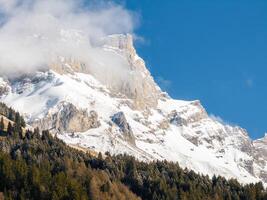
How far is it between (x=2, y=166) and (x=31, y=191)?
55.0ft

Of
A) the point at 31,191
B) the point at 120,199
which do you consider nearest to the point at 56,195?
the point at 31,191

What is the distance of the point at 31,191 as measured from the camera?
185875 millimetres

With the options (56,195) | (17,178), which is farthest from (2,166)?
(56,195)

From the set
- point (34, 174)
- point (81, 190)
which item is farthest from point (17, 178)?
point (81, 190)

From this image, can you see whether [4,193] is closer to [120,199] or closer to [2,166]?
[2,166]

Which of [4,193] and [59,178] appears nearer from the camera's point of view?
[4,193]

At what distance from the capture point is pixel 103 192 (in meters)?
198

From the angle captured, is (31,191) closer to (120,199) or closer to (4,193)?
(4,193)

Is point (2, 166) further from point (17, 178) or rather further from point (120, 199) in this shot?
point (120, 199)

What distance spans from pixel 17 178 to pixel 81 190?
16341 mm

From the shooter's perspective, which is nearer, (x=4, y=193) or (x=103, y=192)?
(x=4, y=193)

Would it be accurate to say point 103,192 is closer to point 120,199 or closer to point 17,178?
point 120,199

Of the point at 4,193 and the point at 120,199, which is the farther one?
the point at 120,199

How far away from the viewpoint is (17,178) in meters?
192
